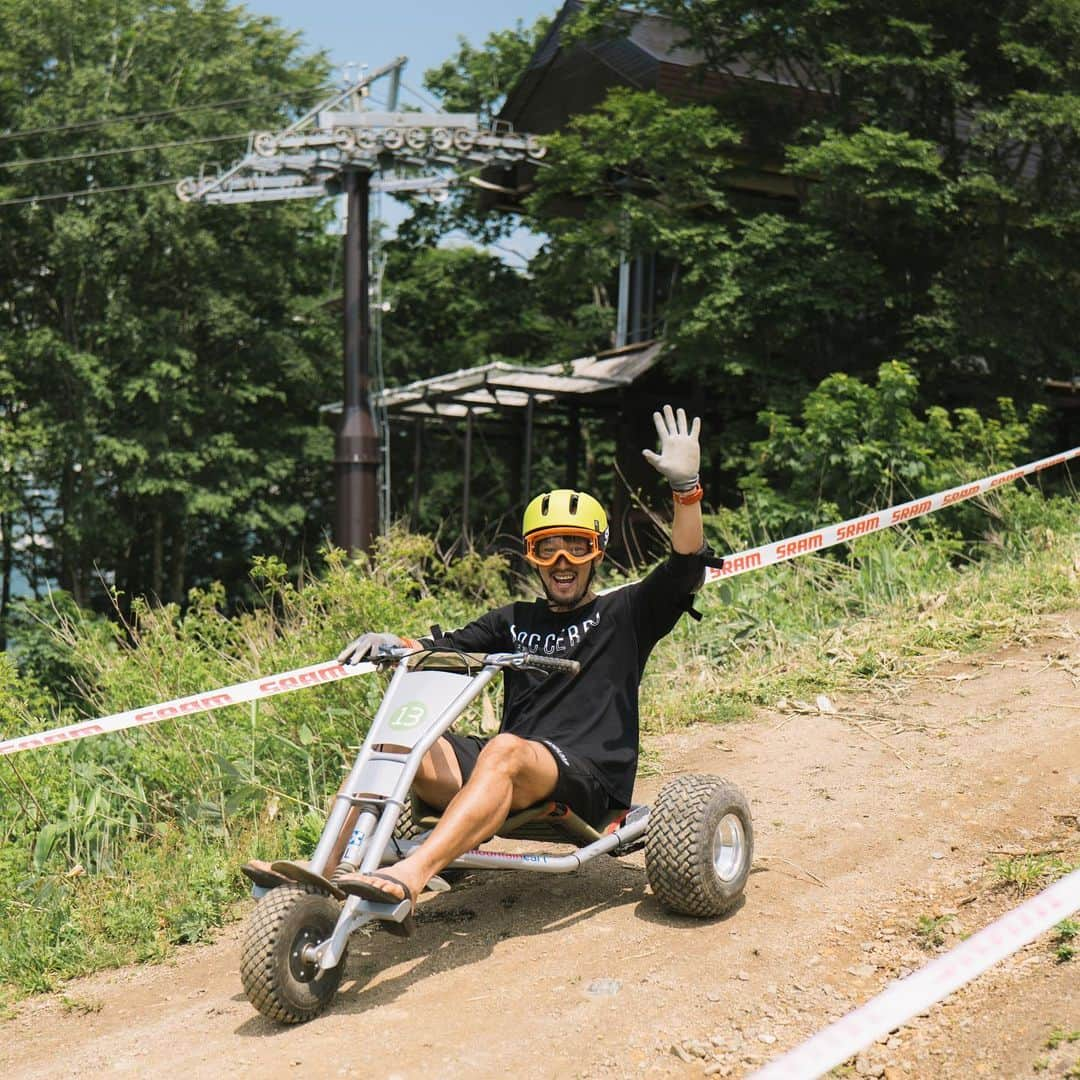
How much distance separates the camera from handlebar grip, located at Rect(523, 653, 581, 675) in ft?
14.4

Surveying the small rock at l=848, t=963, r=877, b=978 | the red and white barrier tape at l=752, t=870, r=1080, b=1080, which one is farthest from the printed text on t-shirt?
the red and white barrier tape at l=752, t=870, r=1080, b=1080

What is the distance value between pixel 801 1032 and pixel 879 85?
1242 centimetres

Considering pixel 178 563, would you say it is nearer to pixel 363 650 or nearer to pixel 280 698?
pixel 280 698

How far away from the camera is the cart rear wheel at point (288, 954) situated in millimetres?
3730

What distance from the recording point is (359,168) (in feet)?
65.0

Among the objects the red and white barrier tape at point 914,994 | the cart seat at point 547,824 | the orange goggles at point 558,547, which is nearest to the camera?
the red and white barrier tape at point 914,994

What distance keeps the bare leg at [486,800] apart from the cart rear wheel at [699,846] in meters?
0.44

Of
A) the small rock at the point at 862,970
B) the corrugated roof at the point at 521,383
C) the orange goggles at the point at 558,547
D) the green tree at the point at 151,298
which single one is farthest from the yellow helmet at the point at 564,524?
the green tree at the point at 151,298

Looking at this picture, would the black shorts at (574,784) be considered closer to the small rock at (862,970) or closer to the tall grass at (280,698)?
the small rock at (862,970)

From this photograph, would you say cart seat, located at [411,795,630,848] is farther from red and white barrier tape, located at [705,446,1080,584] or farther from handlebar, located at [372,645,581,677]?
red and white barrier tape, located at [705,446,1080,584]

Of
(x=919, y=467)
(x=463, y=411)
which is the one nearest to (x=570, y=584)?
(x=919, y=467)

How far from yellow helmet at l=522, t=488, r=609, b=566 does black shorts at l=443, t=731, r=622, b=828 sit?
2.19 feet

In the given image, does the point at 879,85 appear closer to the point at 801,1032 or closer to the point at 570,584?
the point at 570,584

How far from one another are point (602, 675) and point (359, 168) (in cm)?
1651
